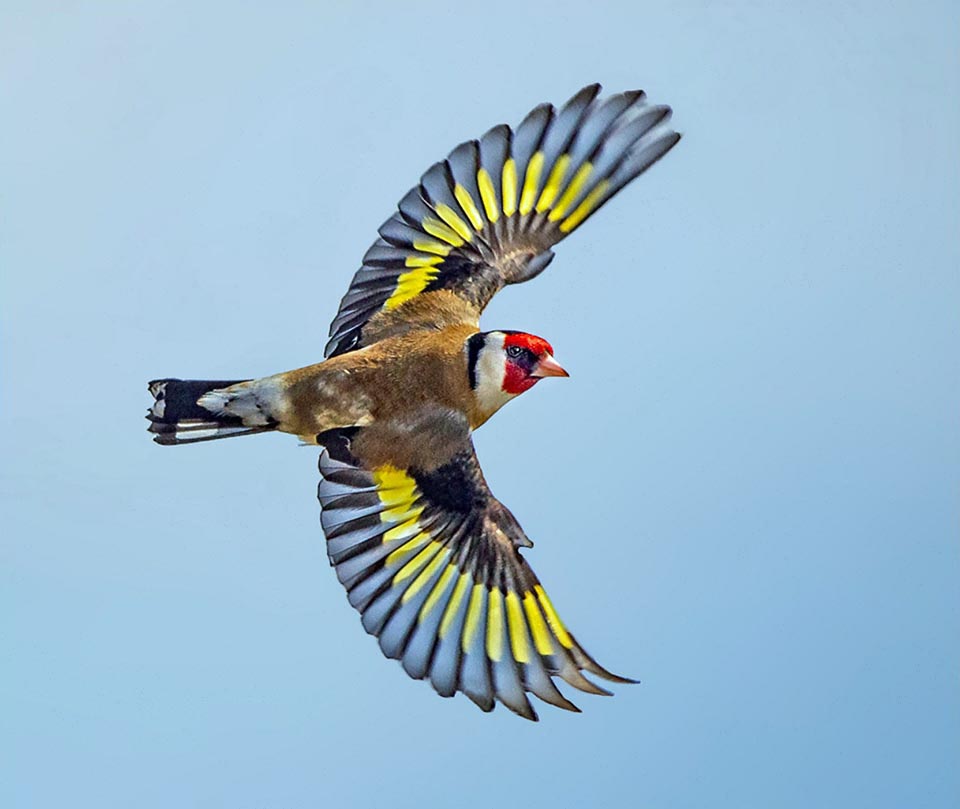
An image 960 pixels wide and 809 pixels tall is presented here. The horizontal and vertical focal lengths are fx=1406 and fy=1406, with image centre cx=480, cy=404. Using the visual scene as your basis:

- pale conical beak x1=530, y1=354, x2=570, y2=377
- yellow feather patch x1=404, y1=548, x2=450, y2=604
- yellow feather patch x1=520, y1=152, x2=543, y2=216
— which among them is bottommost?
yellow feather patch x1=404, y1=548, x2=450, y2=604

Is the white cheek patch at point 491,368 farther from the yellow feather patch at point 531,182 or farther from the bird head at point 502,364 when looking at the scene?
the yellow feather patch at point 531,182

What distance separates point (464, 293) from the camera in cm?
251

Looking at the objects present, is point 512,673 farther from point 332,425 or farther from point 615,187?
point 615,187

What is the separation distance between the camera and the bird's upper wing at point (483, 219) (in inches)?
96.4

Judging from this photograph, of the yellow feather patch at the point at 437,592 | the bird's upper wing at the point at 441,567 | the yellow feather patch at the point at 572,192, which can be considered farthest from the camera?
the yellow feather patch at the point at 572,192

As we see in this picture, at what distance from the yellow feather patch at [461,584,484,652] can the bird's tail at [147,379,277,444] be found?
462 millimetres

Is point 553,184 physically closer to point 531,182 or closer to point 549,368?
point 531,182

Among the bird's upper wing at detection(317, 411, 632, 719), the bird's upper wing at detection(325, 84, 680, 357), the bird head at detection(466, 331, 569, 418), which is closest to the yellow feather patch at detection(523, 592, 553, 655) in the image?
A: the bird's upper wing at detection(317, 411, 632, 719)

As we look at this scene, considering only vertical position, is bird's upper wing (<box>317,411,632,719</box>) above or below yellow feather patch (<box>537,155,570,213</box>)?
below

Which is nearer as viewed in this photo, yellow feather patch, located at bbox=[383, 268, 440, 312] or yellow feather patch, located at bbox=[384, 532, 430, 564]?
yellow feather patch, located at bbox=[384, 532, 430, 564]

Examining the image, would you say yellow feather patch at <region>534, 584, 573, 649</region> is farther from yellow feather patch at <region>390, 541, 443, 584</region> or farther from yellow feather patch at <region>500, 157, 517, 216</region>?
yellow feather patch at <region>500, 157, 517, 216</region>

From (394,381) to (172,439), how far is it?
38 cm

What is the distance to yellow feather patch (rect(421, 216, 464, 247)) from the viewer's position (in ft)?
8.42

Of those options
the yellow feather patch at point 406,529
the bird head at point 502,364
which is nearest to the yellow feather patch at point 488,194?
the bird head at point 502,364
